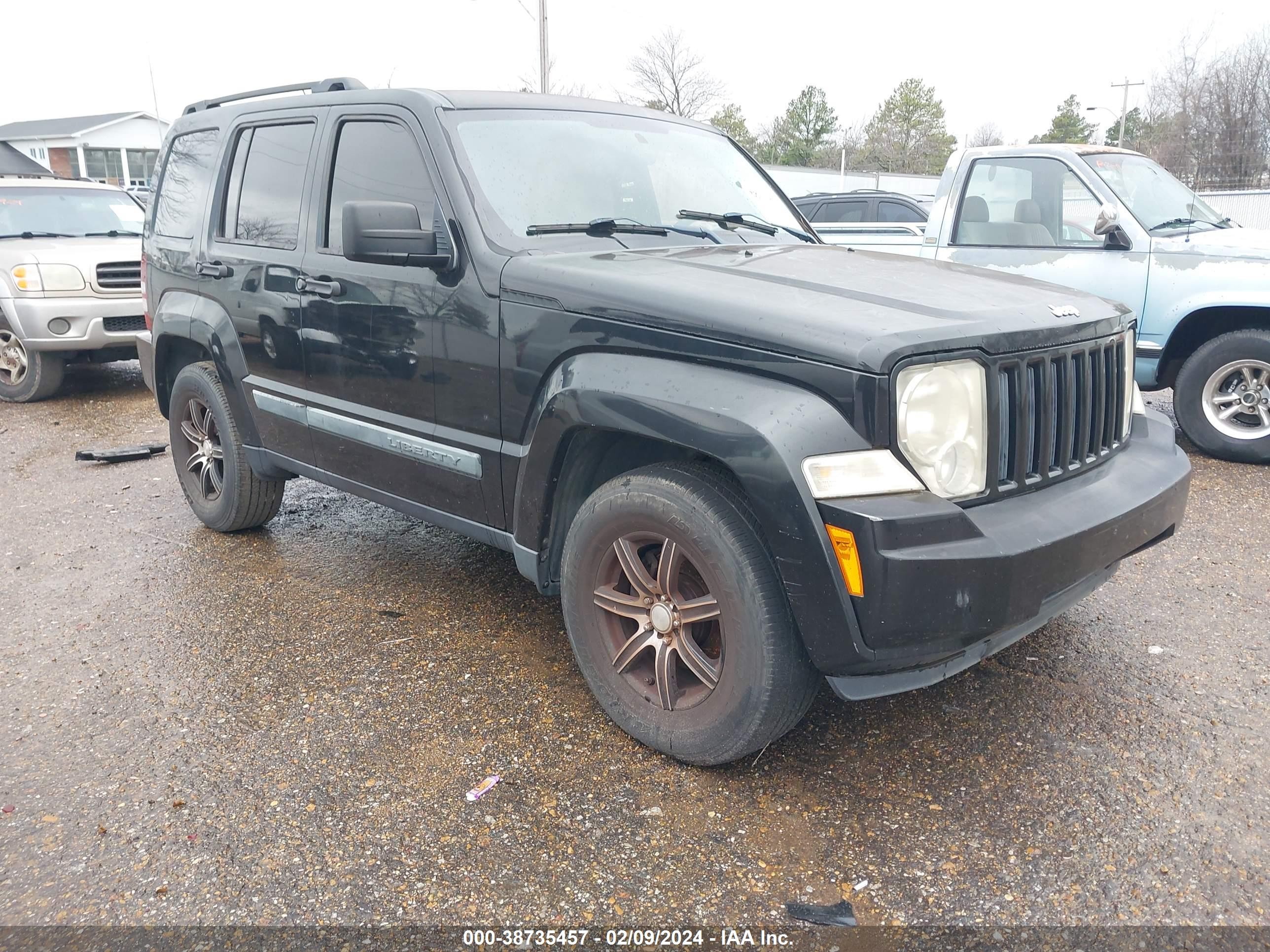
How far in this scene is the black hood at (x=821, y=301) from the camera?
2320 millimetres

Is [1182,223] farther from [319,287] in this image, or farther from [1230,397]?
[319,287]

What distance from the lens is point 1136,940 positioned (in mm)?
2074

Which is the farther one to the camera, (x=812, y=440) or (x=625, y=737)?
(x=625, y=737)

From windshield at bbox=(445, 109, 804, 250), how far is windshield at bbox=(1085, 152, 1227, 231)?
10.7 ft

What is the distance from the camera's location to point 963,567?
7.28ft

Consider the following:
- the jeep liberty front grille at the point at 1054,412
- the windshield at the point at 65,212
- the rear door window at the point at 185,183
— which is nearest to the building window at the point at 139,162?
the windshield at the point at 65,212

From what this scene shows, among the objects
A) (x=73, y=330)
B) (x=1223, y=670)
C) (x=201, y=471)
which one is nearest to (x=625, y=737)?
(x=1223, y=670)

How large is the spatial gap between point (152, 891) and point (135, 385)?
328 inches

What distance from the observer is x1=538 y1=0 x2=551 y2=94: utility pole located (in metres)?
22.5

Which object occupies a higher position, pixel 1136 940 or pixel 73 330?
pixel 73 330

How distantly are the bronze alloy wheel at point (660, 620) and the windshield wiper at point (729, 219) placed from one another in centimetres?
145

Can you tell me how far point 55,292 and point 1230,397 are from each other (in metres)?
9.11

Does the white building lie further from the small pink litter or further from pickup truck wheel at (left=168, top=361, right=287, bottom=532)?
the small pink litter

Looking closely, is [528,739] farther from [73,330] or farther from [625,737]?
[73,330]
